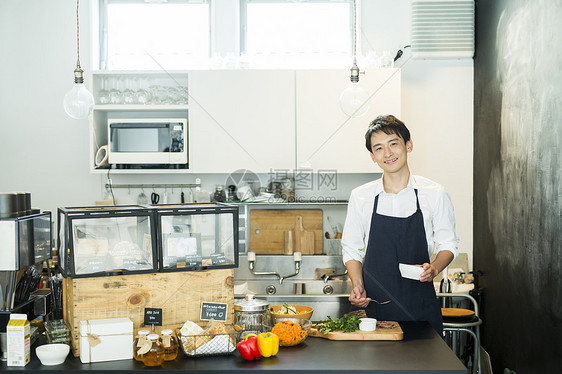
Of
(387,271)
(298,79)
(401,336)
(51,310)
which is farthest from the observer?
(298,79)

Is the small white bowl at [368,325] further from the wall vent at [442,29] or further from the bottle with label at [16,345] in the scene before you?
the wall vent at [442,29]

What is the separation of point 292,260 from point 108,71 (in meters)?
2.15

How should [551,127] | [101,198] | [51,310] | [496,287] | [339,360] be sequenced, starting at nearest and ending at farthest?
[339,360], [51,310], [551,127], [496,287], [101,198]

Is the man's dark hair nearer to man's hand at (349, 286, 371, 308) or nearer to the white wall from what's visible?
man's hand at (349, 286, 371, 308)

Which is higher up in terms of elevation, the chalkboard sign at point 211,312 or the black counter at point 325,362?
the chalkboard sign at point 211,312

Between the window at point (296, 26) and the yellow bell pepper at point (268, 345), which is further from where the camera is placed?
the window at point (296, 26)

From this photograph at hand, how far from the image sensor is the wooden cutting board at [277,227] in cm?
470

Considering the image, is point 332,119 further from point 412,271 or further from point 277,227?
point 412,271

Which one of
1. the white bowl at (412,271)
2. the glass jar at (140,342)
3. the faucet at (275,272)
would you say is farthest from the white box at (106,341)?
the faucet at (275,272)

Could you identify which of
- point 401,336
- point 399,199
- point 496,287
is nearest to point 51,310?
point 401,336

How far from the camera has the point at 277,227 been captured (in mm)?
4727

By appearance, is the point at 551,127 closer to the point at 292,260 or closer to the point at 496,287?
the point at 496,287

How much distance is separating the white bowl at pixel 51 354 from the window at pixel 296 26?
3.56 meters

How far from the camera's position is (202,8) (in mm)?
4965
